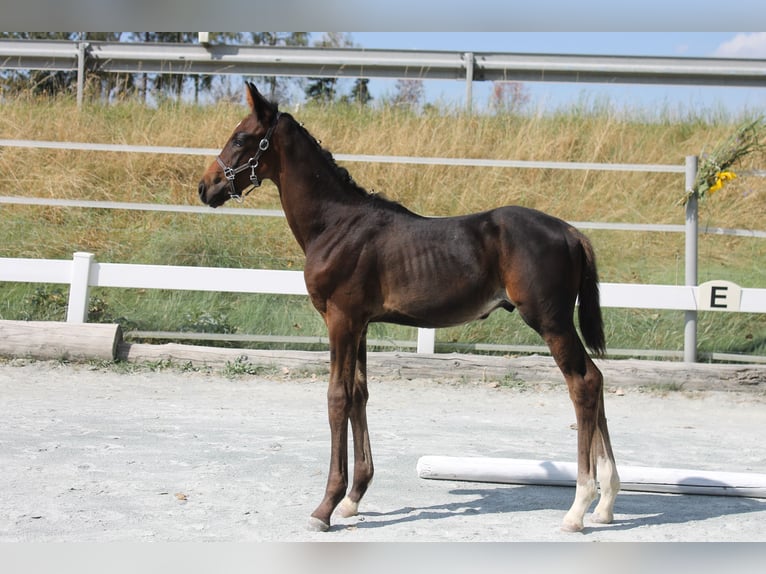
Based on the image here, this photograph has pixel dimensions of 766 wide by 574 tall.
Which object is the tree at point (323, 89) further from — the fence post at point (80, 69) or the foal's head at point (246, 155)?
the foal's head at point (246, 155)

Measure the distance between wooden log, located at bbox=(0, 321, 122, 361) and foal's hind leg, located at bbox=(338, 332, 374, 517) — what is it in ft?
14.2

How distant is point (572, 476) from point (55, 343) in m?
5.40

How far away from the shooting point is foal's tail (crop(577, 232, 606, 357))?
403cm

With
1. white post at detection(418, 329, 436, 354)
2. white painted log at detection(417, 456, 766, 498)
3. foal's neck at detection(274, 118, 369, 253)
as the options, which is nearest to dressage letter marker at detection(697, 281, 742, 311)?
white post at detection(418, 329, 436, 354)

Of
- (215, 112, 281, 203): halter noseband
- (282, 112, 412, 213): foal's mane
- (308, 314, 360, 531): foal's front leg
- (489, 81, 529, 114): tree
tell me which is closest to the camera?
(308, 314, 360, 531): foal's front leg

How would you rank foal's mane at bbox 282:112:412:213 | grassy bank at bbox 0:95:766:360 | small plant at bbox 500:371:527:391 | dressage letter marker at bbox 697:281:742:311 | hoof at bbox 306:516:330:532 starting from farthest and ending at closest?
1. grassy bank at bbox 0:95:766:360
2. dressage letter marker at bbox 697:281:742:311
3. small plant at bbox 500:371:527:391
4. foal's mane at bbox 282:112:412:213
5. hoof at bbox 306:516:330:532

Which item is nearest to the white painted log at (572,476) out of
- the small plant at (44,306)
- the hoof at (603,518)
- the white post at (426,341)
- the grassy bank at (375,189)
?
the hoof at (603,518)

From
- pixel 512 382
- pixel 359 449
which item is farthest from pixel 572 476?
pixel 512 382

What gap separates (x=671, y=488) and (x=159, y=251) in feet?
23.2

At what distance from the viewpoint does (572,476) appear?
14.4 feet

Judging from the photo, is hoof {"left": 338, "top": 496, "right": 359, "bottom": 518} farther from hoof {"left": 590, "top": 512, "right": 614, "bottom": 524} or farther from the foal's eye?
the foal's eye

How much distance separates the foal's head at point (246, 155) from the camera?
159 inches

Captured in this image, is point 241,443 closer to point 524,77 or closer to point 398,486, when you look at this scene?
point 398,486

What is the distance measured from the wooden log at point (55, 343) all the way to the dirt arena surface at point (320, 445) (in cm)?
15
